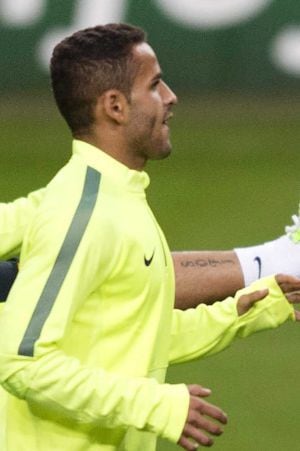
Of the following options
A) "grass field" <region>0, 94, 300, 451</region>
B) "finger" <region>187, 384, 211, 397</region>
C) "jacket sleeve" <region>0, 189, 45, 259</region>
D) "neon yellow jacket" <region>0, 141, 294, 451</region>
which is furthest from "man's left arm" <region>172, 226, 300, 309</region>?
"finger" <region>187, 384, 211, 397</region>

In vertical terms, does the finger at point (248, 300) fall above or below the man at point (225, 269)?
above

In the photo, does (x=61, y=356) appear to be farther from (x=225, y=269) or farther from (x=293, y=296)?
(x=225, y=269)

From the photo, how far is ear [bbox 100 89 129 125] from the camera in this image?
4.01m

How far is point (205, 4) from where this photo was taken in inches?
362

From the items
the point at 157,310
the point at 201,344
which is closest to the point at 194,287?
the point at 201,344

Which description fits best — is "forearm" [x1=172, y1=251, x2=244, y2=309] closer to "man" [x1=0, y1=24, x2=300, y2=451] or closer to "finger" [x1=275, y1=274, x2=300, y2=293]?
"finger" [x1=275, y1=274, x2=300, y2=293]

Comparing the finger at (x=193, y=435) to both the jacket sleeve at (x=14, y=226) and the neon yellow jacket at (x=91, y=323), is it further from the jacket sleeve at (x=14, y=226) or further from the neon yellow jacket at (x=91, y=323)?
the jacket sleeve at (x=14, y=226)

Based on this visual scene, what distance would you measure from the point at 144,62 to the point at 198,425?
746mm

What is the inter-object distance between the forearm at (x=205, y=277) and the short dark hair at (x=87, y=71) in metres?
1.40

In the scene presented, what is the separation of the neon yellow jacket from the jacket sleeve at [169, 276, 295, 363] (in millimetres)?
184

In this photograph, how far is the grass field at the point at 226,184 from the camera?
6898 millimetres

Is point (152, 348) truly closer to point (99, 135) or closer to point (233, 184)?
point (99, 135)

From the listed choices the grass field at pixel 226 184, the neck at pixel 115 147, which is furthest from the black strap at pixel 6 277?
the grass field at pixel 226 184

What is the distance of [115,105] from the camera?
4016 millimetres
